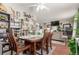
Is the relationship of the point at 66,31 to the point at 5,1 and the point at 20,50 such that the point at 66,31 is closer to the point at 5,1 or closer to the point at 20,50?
the point at 20,50

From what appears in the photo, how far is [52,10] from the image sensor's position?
1.93m

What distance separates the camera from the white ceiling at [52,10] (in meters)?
1.90

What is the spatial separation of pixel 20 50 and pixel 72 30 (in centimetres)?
77

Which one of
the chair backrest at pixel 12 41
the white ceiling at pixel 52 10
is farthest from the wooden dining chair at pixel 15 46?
the white ceiling at pixel 52 10

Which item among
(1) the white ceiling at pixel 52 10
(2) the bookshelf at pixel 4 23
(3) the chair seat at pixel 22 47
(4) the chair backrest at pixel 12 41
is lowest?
(3) the chair seat at pixel 22 47

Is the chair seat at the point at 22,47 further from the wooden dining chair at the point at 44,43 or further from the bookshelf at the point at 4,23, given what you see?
the bookshelf at the point at 4,23

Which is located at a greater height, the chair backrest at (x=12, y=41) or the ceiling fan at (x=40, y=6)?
the ceiling fan at (x=40, y=6)

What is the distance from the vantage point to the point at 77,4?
6.31 feet

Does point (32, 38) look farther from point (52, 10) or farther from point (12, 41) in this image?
point (52, 10)

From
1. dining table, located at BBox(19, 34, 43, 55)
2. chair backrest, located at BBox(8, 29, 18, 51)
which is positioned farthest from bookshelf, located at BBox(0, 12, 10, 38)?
dining table, located at BBox(19, 34, 43, 55)

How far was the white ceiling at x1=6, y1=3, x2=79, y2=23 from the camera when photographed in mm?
1897

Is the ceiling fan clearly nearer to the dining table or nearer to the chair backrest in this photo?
the dining table

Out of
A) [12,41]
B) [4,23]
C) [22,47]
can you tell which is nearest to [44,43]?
[22,47]

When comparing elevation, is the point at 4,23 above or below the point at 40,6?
below
